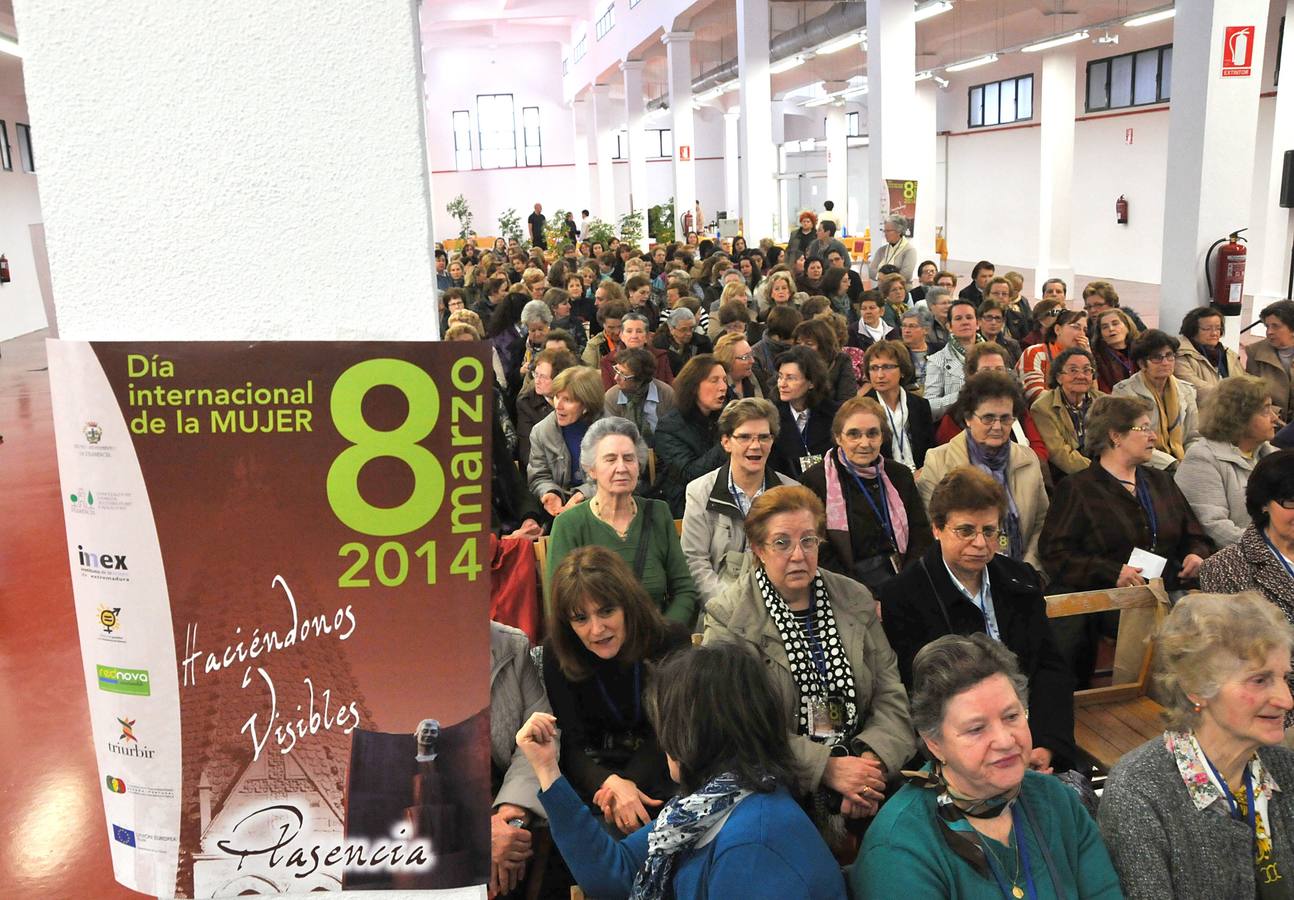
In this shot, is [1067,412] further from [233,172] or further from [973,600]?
[233,172]

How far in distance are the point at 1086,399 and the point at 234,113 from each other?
16.6 ft

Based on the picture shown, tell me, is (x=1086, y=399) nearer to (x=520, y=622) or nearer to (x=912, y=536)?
(x=912, y=536)

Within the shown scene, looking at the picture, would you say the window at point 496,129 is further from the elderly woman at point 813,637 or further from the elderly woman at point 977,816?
the elderly woman at point 977,816

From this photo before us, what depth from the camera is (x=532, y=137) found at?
4094 cm

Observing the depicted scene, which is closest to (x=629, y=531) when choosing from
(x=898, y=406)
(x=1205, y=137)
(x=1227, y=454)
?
(x=898, y=406)

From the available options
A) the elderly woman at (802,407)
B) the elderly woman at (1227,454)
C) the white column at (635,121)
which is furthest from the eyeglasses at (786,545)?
the white column at (635,121)

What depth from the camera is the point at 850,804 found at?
2.81m

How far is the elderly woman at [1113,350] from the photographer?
6605 mm

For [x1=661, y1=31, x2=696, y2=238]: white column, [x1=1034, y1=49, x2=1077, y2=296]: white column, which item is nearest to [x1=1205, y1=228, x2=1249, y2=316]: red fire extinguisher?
[x1=1034, y1=49, x2=1077, y2=296]: white column

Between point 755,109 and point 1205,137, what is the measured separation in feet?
31.3

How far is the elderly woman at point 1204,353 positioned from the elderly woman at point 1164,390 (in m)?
0.66

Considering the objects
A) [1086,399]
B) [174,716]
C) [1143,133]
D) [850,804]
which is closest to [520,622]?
[850,804]

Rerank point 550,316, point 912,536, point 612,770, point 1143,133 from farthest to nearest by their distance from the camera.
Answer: point 1143,133, point 550,316, point 912,536, point 612,770

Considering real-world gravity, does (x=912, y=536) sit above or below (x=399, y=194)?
below
